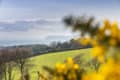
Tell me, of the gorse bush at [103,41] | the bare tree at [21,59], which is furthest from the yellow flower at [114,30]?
the bare tree at [21,59]

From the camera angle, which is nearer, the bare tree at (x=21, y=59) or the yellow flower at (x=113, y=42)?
the yellow flower at (x=113, y=42)

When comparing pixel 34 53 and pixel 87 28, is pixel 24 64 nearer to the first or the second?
pixel 34 53

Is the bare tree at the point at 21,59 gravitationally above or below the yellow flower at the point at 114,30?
below

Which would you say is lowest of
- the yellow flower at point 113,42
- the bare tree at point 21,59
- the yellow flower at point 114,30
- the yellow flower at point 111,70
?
the bare tree at point 21,59

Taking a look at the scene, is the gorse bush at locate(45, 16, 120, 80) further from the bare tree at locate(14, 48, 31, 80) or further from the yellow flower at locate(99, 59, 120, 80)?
the bare tree at locate(14, 48, 31, 80)

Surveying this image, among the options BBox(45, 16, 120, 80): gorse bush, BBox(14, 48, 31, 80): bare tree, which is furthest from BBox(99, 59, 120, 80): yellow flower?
BBox(14, 48, 31, 80): bare tree

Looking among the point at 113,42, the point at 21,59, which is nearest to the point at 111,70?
the point at 113,42

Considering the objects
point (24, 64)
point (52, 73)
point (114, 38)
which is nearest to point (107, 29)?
point (114, 38)

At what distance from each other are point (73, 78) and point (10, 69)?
158 ft

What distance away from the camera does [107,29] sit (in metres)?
0.86

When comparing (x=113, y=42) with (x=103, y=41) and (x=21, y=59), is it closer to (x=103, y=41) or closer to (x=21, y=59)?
(x=103, y=41)

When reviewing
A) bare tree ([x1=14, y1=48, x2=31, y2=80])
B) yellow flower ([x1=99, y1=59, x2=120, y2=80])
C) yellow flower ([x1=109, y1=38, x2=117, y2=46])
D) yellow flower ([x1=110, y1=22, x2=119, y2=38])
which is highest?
yellow flower ([x1=110, y1=22, x2=119, y2=38])

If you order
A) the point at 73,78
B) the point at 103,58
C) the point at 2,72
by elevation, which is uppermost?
the point at 103,58

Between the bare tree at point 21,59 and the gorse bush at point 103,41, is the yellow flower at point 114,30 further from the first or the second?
the bare tree at point 21,59
